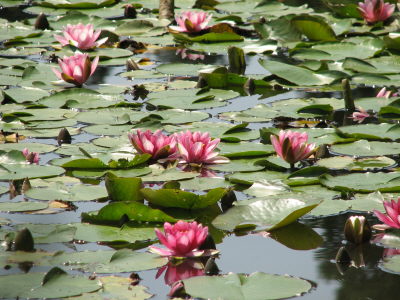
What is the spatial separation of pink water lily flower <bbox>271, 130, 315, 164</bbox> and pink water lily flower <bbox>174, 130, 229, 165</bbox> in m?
0.27

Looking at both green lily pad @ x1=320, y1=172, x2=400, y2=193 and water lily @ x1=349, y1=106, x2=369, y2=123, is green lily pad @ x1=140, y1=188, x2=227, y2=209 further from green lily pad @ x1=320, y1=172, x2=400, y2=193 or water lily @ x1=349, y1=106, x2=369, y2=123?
water lily @ x1=349, y1=106, x2=369, y2=123

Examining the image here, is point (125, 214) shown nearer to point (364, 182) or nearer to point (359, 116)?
point (364, 182)

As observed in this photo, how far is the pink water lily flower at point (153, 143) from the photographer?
4094 mm

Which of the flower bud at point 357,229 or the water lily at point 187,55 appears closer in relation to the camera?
the flower bud at point 357,229

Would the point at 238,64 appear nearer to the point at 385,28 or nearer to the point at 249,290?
the point at 385,28

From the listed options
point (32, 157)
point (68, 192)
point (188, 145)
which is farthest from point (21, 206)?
point (188, 145)

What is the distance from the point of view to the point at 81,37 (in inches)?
265

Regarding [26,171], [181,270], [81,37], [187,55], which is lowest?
[187,55]

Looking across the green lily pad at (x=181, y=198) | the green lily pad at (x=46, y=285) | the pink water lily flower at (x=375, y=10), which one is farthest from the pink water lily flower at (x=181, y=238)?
the pink water lily flower at (x=375, y=10)

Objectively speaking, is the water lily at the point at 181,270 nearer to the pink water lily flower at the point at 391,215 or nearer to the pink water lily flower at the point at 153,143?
the pink water lily flower at the point at 391,215

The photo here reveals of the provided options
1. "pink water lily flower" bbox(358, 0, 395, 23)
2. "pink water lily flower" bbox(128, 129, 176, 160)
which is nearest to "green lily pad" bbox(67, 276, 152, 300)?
"pink water lily flower" bbox(128, 129, 176, 160)

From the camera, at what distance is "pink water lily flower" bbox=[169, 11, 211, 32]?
7188 mm

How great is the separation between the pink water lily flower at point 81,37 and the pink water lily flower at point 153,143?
2.72 m

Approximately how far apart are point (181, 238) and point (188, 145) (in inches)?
45.2
